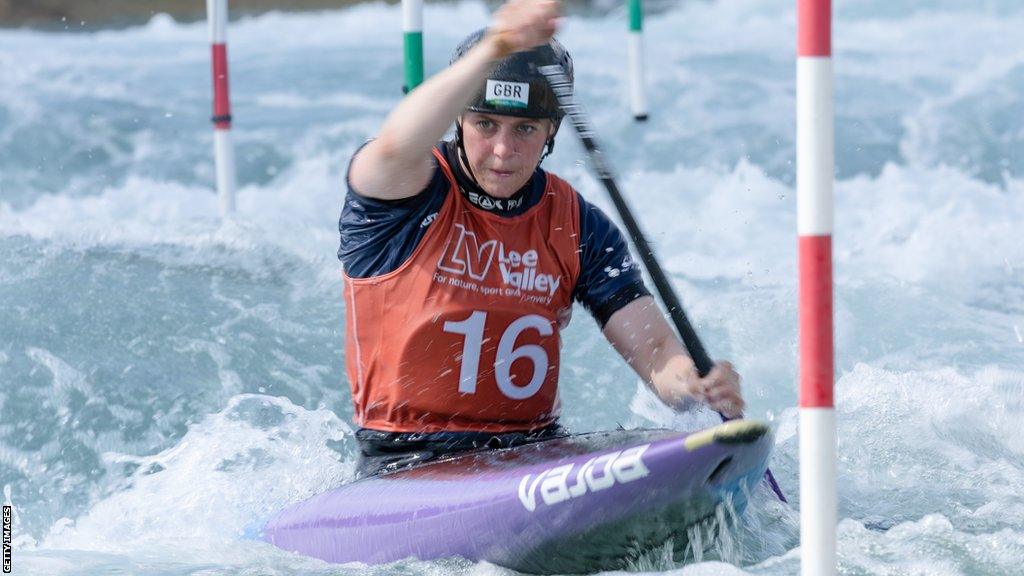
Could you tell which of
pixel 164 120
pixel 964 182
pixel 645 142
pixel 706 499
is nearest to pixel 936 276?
pixel 964 182

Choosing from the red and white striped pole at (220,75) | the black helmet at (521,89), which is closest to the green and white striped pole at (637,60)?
the red and white striped pole at (220,75)

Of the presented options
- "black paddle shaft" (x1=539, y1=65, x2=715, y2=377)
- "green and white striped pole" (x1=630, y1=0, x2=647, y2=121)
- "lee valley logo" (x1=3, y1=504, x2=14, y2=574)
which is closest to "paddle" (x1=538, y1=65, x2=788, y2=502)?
"black paddle shaft" (x1=539, y1=65, x2=715, y2=377)

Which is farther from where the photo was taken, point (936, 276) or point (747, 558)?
point (936, 276)

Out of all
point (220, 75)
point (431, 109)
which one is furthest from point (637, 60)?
point (431, 109)

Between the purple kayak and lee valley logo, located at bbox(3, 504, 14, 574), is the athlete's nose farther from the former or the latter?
lee valley logo, located at bbox(3, 504, 14, 574)

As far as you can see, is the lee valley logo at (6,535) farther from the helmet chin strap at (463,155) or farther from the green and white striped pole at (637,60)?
the green and white striped pole at (637,60)

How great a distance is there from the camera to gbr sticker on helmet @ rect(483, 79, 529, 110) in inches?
114

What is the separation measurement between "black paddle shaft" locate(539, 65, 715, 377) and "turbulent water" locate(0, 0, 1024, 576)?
33cm

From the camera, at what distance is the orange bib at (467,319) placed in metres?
2.99

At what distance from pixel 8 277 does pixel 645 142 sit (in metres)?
5.40

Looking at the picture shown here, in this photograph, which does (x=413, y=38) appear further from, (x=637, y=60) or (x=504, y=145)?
(x=637, y=60)

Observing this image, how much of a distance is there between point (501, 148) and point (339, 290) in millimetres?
2976

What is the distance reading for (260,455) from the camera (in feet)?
13.1

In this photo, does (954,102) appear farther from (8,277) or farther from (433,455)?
(433,455)
